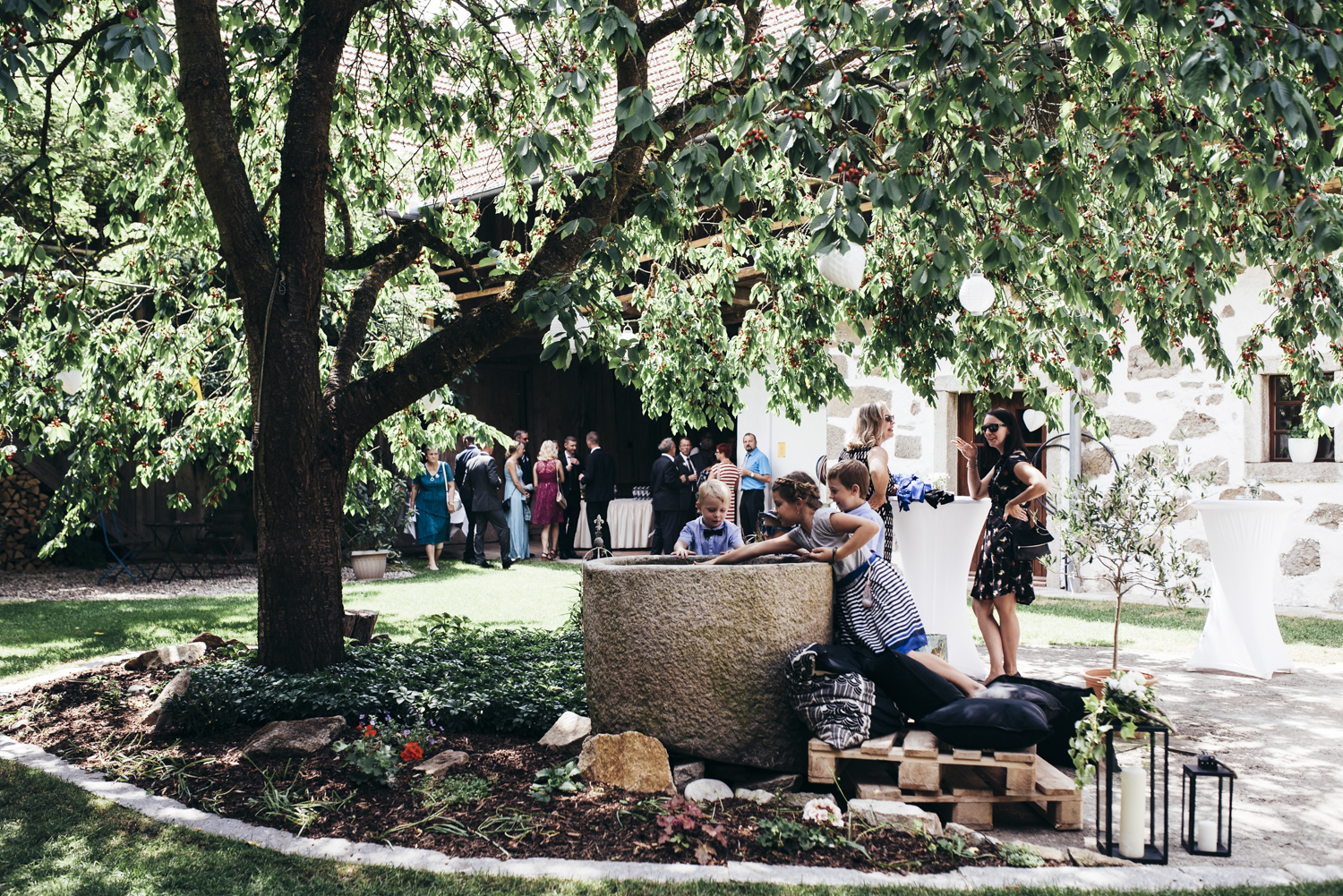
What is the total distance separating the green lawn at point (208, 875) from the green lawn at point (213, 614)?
3195 mm

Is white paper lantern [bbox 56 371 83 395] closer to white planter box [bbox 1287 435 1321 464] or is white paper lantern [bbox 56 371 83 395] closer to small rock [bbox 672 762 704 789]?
small rock [bbox 672 762 704 789]

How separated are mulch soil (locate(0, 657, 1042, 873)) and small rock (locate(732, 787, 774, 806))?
49 millimetres

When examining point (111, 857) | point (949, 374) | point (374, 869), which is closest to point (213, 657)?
point (111, 857)

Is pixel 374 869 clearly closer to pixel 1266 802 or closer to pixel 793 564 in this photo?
pixel 793 564

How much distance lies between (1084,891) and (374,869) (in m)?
2.11

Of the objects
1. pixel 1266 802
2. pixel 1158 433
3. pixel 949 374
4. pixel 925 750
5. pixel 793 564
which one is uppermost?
pixel 949 374

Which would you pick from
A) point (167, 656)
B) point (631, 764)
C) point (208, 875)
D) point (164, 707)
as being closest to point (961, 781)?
point (631, 764)

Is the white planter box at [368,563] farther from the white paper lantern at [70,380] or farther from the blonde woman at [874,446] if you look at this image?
the blonde woman at [874,446]

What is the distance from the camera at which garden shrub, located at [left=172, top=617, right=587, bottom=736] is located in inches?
176

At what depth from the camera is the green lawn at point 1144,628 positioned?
696 centimetres

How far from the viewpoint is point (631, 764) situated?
3.65 metres

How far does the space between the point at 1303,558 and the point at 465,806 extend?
8071 mm

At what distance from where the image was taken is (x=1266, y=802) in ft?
12.3

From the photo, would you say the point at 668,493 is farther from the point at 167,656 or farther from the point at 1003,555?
the point at 1003,555
